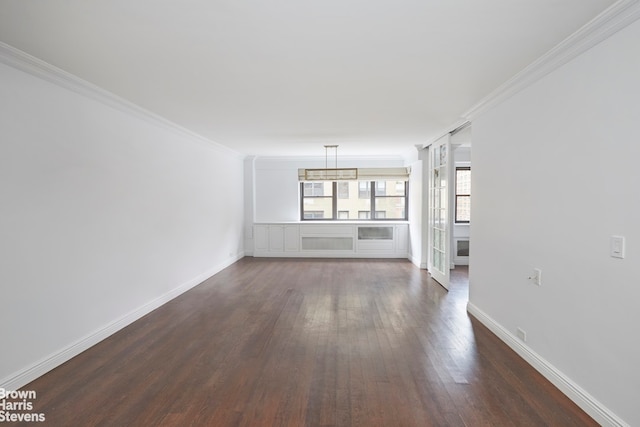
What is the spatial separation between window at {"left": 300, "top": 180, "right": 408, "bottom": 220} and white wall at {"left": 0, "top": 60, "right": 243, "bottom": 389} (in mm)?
3911

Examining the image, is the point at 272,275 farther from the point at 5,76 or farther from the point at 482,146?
the point at 5,76

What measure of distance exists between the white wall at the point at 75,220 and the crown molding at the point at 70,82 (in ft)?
0.18

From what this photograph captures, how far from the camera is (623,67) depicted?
6.00ft

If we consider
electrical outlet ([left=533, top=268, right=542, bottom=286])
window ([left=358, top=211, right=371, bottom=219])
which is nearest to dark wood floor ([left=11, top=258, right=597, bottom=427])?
electrical outlet ([left=533, top=268, right=542, bottom=286])

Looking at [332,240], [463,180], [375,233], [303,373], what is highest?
[463,180]

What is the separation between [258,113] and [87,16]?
2.08 meters

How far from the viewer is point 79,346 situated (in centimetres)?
286

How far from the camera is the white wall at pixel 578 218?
70.9 inches

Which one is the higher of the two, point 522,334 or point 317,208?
point 317,208

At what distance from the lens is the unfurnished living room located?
74.2 inches

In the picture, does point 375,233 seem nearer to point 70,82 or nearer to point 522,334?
point 522,334

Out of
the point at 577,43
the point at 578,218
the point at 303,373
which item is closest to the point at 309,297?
the point at 303,373

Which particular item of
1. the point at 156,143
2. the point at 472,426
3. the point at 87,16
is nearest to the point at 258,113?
the point at 156,143

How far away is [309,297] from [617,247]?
342 centimetres
